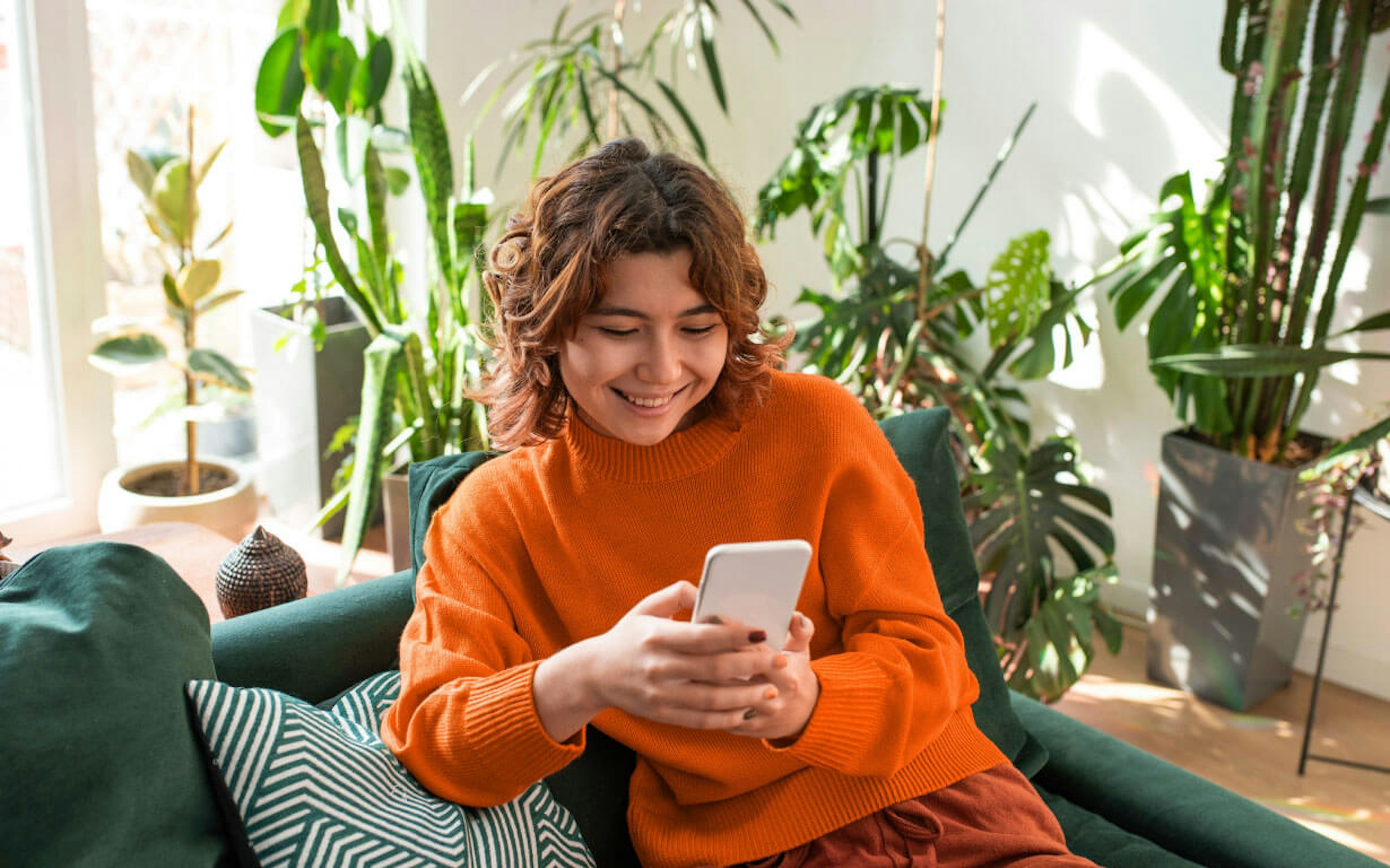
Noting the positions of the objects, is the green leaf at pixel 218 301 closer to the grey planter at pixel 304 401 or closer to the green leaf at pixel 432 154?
the grey planter at pixel 304 401

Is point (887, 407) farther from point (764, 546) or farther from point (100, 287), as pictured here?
point (100, 287)

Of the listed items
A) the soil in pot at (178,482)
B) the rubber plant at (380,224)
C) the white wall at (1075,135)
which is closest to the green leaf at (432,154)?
the rubber plant at (380,224)

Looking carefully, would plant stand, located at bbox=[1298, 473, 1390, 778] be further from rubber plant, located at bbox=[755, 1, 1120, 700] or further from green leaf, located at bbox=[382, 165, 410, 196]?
green leaf, located at bbox=[382, 165, 410, 196]

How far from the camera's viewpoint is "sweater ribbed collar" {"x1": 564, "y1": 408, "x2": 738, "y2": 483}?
3.83ft

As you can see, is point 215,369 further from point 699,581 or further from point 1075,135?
point 1075,135

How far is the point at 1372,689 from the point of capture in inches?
99.8

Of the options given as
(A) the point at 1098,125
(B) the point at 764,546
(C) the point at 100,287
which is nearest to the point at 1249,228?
(A) the point at 1098,125

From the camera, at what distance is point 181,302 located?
2443mm

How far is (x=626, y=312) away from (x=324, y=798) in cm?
47

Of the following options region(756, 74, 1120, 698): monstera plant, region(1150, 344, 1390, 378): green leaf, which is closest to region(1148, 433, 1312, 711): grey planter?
region(756, 74, 1120, 698): monstera plant

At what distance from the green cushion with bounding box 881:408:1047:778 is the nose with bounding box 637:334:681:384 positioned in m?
0.44

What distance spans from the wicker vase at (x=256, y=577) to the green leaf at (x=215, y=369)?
102 centimetres

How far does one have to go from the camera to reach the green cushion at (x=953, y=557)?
1.38 m

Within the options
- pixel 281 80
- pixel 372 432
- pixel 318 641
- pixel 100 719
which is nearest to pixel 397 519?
pixel 372 432
